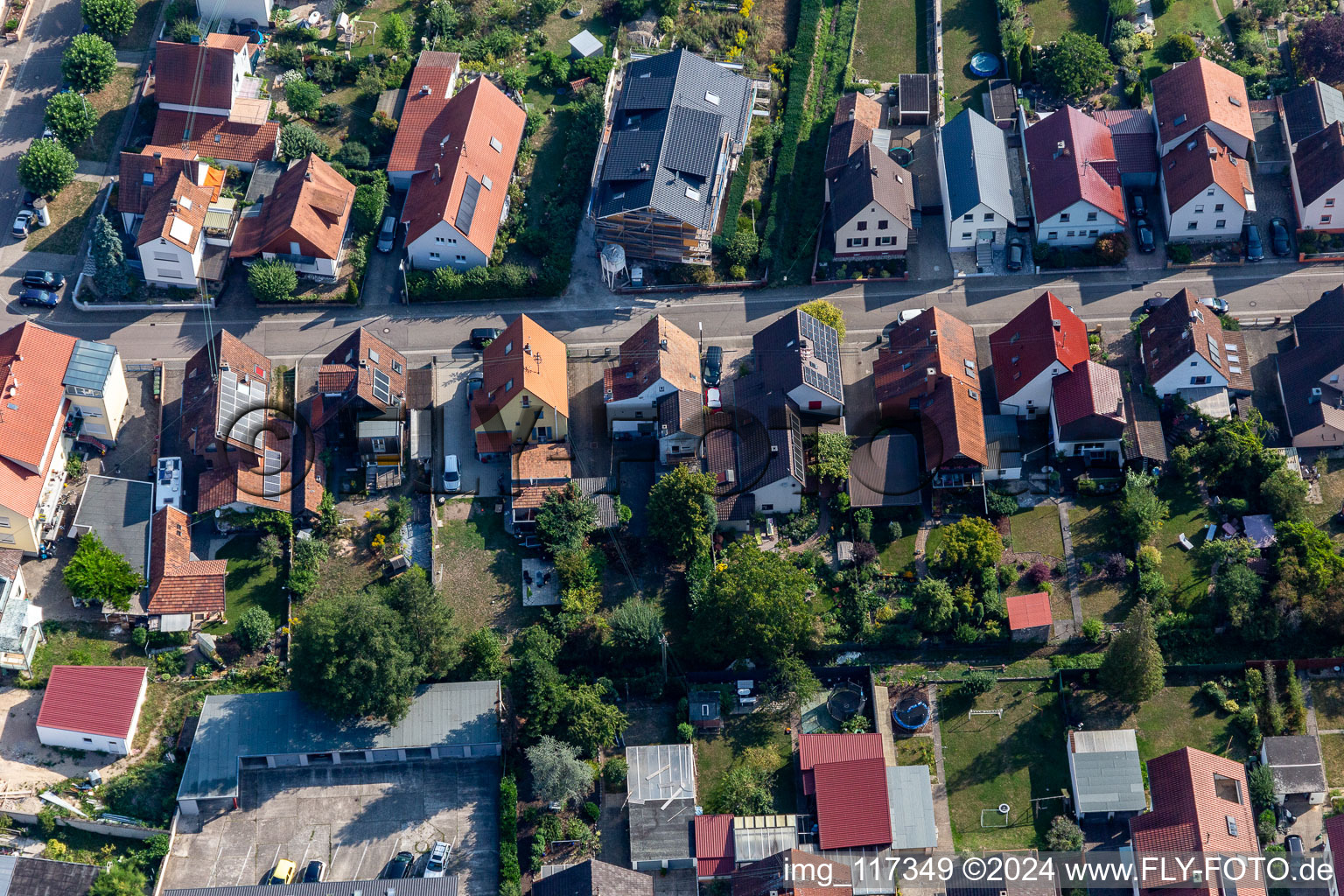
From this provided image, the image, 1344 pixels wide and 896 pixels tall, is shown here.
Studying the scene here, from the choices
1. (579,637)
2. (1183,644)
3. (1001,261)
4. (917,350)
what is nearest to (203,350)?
(579,637)

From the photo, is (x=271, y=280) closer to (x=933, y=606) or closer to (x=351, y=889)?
(x=351, y=889)

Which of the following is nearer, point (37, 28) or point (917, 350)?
point (917, 350)

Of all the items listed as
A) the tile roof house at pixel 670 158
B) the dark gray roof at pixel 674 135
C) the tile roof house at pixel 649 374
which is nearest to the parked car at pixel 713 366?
the tile roof house at pixel 649 374

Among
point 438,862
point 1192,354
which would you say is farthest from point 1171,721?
point 438,862

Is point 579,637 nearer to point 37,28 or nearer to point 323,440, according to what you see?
point 323,440

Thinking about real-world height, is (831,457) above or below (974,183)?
below

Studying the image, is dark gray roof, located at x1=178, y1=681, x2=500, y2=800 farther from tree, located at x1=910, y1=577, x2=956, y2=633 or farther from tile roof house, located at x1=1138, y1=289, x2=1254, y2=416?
tile roof house, located at x1=1138, y1=289, x2=1254, y2=416

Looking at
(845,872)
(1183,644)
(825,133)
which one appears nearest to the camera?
(845,872)

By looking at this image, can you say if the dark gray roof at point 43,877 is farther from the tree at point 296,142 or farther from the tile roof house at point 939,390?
the tile roof house at point 939,390
